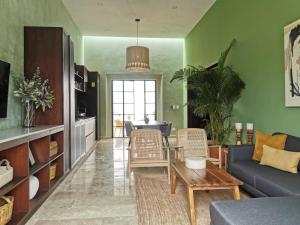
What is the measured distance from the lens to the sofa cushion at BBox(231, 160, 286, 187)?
2994 mm

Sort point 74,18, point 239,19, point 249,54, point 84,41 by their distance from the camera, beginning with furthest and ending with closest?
point 84,41 < point 74,18 < point 239,19 < point 249,54

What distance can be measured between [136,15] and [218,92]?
3.75 metres

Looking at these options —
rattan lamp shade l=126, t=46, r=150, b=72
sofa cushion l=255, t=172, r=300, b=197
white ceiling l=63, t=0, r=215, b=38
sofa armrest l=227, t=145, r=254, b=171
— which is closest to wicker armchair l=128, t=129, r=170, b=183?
sofa armrest l=227, t=145, r=254, b=171

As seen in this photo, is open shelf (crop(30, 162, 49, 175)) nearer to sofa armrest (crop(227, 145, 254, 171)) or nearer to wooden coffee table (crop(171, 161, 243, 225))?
wooden coffee table (crop(171, 161, 243, 225))

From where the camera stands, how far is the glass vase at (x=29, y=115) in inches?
149

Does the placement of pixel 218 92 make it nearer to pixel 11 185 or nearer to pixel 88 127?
pixel 88 127

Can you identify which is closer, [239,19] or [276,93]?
[276,93]

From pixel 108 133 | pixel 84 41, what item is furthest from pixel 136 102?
pixel 84 41

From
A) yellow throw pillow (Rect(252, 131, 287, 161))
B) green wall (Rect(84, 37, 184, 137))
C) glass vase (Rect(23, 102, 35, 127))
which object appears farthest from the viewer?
green wall (Rect(84, 37, 184, 137))

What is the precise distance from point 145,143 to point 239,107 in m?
2.21

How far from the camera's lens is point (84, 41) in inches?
381

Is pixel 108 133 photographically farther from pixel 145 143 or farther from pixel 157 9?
pixel 145 143

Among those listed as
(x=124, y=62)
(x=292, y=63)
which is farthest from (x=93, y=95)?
(x=292, y=63)

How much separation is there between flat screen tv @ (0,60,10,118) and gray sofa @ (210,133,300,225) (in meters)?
2.76
